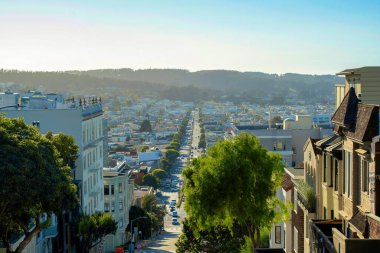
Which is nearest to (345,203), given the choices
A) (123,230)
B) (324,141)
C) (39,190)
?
(324,141)

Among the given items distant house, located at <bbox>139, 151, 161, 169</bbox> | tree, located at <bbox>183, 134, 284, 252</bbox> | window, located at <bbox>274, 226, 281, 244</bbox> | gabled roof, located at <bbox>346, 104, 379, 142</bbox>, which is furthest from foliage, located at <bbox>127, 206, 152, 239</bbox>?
distant house, located at <bbox>139, 151, 161, 169</bbox>

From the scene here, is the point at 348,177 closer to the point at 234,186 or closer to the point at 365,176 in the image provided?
the point at 365,176

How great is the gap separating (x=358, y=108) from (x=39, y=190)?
10440 millimetres

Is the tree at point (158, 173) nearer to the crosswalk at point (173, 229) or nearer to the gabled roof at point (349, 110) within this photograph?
the crosswalk at point (173, 229)

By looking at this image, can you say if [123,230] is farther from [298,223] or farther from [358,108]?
[358,108]

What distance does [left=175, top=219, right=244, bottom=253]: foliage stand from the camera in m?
49.1

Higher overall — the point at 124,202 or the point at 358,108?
the point at 358,108

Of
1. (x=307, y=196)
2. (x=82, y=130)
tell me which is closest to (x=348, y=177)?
(x=307, y=196)

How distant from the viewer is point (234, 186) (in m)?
31.1

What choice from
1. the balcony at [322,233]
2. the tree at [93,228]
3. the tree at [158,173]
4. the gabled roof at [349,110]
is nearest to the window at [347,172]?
the gabled roof at [349,110]

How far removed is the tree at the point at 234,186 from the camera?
31.1 m

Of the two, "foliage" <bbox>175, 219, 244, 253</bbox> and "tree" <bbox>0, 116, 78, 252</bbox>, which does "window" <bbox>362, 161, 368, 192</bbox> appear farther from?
"foliage" <bbox>175, 219, 244, 253</bbox>

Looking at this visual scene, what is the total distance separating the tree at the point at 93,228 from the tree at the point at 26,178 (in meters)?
21.4

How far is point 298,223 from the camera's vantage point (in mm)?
32969
